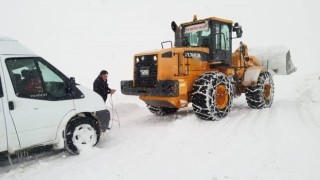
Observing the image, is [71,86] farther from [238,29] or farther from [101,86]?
[238,29]

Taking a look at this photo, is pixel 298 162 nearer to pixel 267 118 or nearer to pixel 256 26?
Result: pixel 267 118

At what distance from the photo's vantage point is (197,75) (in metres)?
8.16

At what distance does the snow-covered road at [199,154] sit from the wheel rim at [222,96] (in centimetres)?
49

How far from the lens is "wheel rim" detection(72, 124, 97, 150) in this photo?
5.63 metres

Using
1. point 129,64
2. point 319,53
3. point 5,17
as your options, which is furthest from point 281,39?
point 5,17

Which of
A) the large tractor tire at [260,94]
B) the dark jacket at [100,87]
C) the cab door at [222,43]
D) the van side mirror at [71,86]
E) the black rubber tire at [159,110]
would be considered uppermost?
the cab door at [222,43]

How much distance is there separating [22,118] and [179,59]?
401 cm

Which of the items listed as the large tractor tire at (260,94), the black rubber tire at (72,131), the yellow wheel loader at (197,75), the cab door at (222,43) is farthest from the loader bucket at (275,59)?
the black rubber tire at (72,131)

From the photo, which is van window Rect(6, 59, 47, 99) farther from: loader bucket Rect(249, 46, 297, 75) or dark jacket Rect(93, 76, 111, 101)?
loader bucket Rect(249, 46, 297, 75)

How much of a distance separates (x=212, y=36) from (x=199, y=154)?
4.17m

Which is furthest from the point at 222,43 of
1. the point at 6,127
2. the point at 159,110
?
the point at 6,127

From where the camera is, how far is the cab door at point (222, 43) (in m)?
8.62

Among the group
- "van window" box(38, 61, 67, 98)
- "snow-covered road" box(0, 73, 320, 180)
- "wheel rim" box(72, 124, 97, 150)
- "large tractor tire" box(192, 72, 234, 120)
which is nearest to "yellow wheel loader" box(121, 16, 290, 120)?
"large tractor tire" box(192, 72, 234, 120)

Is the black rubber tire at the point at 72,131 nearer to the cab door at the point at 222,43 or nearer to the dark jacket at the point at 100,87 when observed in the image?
the dark jacket at the point at 100,87
